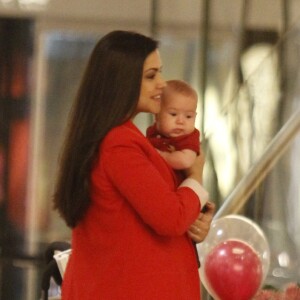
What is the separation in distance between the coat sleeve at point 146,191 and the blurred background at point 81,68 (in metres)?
2.17

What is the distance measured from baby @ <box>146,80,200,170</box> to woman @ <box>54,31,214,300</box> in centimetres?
9

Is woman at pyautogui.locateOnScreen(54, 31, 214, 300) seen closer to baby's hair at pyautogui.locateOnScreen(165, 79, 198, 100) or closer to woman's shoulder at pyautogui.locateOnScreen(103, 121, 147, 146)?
woman's shoulder at pyautogui.locateOnScreen(103, 121, 147, 146)

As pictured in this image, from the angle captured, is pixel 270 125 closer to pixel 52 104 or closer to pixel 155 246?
pixel 52 104

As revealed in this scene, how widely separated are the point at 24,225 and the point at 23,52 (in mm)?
831

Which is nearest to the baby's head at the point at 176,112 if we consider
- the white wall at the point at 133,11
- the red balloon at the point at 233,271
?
the red balloon at the point at 233,271

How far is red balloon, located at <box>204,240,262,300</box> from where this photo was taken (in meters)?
2.64

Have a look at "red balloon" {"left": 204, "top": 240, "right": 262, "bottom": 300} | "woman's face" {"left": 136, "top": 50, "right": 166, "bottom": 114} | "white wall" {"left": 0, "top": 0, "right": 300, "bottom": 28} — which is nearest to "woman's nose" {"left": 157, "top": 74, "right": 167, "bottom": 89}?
"woman's face" {"left": 136, "top": 50, "right": 166, "bottom": 114}

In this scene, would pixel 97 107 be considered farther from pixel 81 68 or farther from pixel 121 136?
pixel 81 68

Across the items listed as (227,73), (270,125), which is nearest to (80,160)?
(270,125)

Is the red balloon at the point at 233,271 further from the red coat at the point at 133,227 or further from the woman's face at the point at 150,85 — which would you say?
the woman's face at the point at 150,85

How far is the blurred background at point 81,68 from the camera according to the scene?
13.3 feet

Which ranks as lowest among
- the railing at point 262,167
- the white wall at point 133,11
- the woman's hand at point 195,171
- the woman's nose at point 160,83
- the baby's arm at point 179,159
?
the railing at point 262,167

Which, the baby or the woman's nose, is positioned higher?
the woman's nose

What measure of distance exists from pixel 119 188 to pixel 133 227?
0.30 feet
